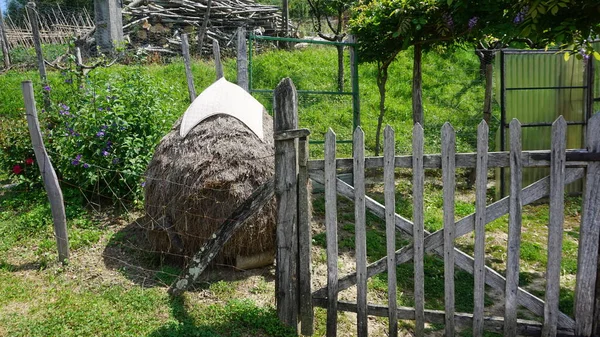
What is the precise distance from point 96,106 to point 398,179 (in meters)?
4.76

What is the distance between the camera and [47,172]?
184 inches

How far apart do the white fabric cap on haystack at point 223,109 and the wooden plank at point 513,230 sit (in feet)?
8.49

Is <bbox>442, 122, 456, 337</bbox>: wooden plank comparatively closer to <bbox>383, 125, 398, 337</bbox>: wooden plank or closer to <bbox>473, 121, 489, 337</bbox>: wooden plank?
<bbox>473, 121, 489, 337</bbox>: wooden plank

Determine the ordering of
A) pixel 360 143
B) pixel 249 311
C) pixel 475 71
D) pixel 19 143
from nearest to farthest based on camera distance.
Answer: pixel 360 143, pixel 249 311, pixel 19 143, pixel 475 71

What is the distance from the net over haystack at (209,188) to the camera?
477 cm

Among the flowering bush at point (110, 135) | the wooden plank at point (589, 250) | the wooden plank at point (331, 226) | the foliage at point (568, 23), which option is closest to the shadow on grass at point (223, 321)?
the wooden plank at point (331, 226)

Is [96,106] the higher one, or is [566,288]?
[96,106]

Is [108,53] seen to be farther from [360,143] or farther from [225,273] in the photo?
[360,143]

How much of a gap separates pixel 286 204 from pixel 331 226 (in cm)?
38

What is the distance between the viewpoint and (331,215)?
12.0 ft

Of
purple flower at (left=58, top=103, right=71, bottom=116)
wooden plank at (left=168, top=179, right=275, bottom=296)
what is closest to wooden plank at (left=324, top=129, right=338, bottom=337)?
wooden plank at (left=168, top=179, right=275, bottom=296)

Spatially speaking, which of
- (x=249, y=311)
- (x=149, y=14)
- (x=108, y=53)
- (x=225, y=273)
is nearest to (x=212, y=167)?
(x=225, y=273)

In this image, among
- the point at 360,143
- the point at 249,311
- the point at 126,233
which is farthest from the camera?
the point at 126,233

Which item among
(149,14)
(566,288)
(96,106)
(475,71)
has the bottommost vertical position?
(566,288)
